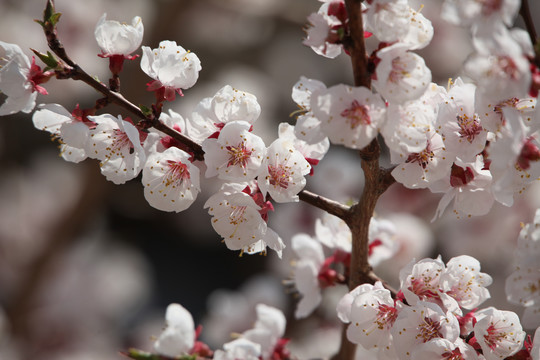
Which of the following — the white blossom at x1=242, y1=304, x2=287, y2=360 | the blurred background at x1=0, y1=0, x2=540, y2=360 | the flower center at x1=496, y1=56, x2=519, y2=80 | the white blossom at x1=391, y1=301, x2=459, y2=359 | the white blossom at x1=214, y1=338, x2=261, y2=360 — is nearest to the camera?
the flower center at x1=496, y1=56, x2=519, y2=80

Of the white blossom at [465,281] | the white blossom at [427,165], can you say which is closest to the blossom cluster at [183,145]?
the white blossom at [427,165]

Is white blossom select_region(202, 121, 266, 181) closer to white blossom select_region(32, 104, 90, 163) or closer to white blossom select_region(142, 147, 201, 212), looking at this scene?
white blossom select_region(142, 147, 201, 212)

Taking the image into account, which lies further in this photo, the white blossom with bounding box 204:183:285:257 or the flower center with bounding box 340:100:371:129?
the white blossom with bounding box 204:183:285:257

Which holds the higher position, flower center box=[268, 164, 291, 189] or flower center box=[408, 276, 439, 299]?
flower center box=[268, 164, 291, 189]

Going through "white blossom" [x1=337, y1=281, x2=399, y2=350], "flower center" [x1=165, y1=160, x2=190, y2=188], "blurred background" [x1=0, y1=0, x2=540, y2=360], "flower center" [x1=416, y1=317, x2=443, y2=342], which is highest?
"flower center" [x1=165, y1=160, x2=190, y2=188]

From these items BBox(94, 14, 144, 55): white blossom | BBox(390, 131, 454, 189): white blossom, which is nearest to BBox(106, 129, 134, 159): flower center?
BBox(94, 14, 144, 55): white blossom

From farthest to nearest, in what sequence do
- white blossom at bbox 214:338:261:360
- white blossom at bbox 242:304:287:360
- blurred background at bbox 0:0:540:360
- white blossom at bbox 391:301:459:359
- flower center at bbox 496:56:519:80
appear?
blurred background at bbox 0:0:540:360, white blossom at bbox 242:304:287:360, white blossom at bbox 214:338:261:360, white blossom at bbox 391:301:459:359, flower center at bbox 496:56:519:80

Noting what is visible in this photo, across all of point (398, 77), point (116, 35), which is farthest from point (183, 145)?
point (398, 77)
